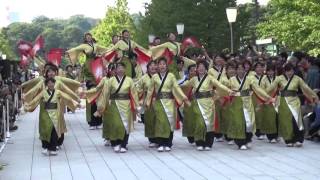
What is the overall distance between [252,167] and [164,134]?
2376 millimetres

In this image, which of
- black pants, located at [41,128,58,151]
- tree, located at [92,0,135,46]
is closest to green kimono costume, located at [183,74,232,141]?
black pants, located at [41,128,58,151]

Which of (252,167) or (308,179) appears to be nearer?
(308,179)

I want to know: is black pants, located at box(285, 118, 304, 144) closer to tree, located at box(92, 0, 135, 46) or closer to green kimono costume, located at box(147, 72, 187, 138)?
green kimono costume, located at box(147, 72, 187, 138)

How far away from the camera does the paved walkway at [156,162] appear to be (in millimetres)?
8438

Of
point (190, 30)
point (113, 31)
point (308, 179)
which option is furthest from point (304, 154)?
point (113, 31)

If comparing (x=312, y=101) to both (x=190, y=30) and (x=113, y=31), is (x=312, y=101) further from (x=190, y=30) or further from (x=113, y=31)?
(x=113, y=31)

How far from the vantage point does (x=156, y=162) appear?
31.5 feet

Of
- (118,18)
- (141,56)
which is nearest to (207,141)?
(141,56)

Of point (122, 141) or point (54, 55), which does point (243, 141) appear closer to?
point (122, 141)

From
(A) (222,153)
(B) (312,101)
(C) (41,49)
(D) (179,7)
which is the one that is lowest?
(A) (222,153)

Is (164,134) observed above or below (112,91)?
below

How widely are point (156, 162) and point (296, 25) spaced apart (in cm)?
1656

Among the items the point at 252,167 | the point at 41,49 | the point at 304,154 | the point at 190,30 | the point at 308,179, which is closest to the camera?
the point at 308,179

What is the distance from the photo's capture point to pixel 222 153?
1054 cm
